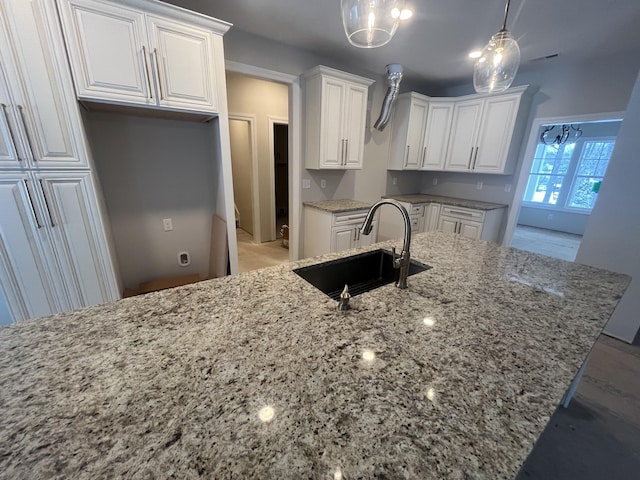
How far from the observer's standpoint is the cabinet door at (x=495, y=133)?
3234 mm

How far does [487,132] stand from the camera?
344cm

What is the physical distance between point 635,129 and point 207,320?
10.9 ft

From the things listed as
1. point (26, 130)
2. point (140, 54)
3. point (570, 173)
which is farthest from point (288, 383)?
point (570, 173)

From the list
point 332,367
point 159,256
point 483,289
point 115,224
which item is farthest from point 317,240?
point 332,367

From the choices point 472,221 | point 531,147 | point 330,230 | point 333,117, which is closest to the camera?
point 333,117

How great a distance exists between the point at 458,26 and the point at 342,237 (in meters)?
2.24

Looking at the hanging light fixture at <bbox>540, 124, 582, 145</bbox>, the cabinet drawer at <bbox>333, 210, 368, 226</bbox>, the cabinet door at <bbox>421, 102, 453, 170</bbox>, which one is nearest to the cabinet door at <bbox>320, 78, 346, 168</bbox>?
the cabinet drawer at <bbox>333, 210, 368, 226</bbox>

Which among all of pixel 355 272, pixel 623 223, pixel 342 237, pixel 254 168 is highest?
pixel 254 168

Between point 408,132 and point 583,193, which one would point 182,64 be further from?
point 583,193

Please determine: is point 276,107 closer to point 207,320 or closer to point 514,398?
point 207,320

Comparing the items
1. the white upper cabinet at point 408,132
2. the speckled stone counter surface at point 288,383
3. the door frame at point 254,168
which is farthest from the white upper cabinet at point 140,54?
the white upper cabinet at point 408,132

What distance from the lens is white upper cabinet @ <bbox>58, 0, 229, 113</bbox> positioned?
154 cm

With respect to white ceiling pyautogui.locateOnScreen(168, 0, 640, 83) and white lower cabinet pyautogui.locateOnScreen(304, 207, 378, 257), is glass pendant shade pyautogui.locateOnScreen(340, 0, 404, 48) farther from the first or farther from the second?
white lower cabinet pyautogui.locateOnScreen(304, 207, 378, 257)

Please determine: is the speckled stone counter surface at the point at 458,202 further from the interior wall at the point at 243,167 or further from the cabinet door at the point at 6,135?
the cabinet door at the point at 6,135
